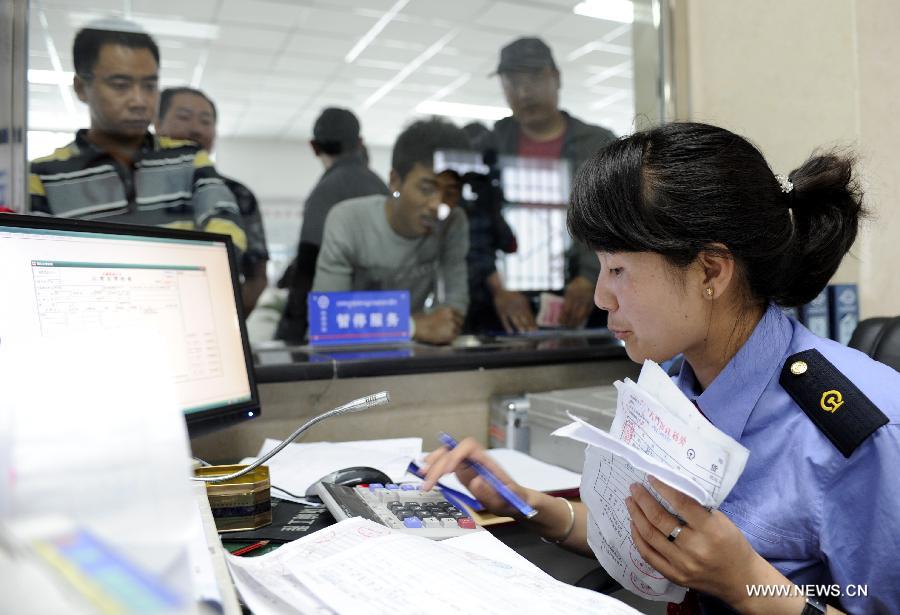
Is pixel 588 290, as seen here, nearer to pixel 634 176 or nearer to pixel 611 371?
pixel 611 371

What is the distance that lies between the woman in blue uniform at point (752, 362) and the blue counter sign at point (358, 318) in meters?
0.66

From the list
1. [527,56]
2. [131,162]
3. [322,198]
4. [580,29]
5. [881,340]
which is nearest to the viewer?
[881,340]

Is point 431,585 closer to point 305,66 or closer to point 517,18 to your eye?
point 517,18

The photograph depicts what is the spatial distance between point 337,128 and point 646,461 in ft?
10.1

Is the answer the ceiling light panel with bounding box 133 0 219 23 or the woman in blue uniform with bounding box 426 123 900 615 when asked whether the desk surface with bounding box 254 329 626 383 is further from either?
the ceiling light panel with bounding box 133 0 219 23

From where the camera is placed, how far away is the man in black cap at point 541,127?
2.60 meters

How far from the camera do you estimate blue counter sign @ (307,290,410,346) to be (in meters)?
1.50

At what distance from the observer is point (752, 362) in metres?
0.78

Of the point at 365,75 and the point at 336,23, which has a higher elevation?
the point at 336,23

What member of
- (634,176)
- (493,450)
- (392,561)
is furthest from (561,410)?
(392,561)

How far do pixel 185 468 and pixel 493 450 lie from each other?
3.49 ft

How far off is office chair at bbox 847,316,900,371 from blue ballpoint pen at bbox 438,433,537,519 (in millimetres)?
620

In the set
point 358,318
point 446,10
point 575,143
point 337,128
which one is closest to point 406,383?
point 358,318

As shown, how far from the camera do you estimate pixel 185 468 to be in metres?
0.32
